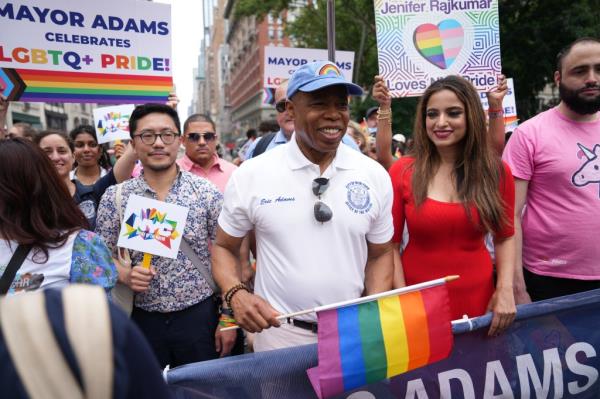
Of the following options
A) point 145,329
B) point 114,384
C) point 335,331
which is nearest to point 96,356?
point 114,384

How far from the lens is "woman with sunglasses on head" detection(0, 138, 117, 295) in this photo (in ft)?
6.32

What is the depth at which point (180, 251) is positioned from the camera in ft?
8.93

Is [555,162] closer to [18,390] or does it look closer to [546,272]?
[546,272]

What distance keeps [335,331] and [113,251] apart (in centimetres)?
147

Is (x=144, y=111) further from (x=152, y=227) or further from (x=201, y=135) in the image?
(x=201, y=135)

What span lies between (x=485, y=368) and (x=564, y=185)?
1.20 meters

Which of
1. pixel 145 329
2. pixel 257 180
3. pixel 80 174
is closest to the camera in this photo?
pixel 257 180

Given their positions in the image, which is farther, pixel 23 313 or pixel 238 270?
pixel 238 270

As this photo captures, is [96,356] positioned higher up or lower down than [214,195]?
lower down

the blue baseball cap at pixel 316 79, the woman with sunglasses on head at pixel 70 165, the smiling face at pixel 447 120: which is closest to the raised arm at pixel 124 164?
the woman with sunglasses on head at pixel 70 165

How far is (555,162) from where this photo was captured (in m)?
2.79

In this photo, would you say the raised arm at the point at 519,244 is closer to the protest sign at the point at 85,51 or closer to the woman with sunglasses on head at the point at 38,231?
the woman with sunglasses on head at the point at 38,231

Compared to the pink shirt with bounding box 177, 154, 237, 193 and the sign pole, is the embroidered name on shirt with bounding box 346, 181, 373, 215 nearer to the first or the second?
the pink shirt with bounding box 177, 154, 237, 193

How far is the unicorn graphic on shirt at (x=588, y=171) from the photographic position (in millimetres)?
2779
